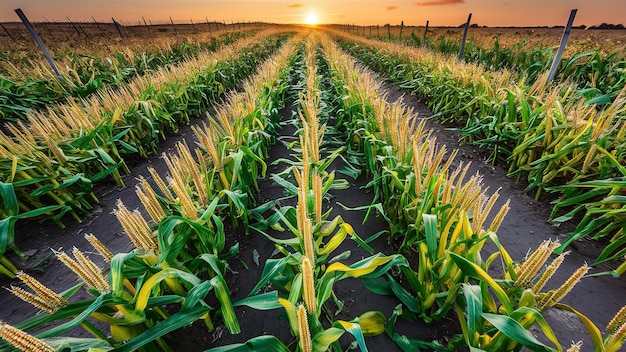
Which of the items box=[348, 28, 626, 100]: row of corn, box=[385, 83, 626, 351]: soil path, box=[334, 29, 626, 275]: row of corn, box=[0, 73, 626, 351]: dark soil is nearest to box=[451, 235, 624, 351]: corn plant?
box=[0, 73, 626, 351]: dark soil

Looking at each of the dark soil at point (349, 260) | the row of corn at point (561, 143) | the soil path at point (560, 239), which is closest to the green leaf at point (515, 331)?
the dark soil at point (349, 260)

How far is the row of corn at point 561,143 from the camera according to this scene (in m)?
2.08

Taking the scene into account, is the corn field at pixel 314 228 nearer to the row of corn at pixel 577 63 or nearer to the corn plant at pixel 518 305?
the corn plant at pixel 518 305

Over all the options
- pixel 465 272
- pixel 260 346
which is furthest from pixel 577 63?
pixel 260 346

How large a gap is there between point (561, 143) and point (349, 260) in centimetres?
245

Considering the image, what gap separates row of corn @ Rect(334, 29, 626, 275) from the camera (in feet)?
6.83

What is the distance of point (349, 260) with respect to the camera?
2232 mm

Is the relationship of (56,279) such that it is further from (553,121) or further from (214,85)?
(214,85)

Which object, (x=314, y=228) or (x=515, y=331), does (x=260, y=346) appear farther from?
(x=515, y=331)

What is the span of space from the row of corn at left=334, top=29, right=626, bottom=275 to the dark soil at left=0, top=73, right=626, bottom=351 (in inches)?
6.8

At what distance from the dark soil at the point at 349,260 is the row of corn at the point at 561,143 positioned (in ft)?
0.57

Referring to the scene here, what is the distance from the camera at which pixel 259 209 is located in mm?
2346

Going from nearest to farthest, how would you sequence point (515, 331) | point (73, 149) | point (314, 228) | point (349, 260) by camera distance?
point (515, 331) → point (314, 228) → point (349, 260) → point (73, 149)

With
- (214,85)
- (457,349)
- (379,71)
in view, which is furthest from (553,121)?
(379,71)
